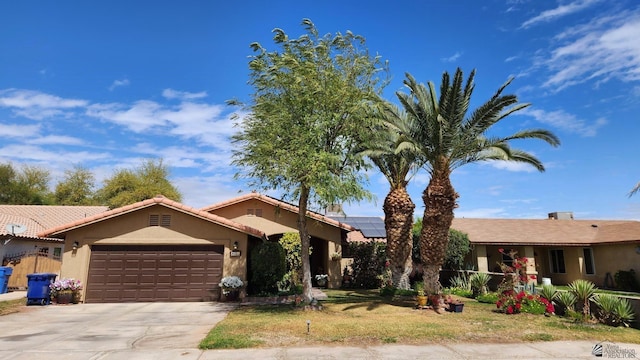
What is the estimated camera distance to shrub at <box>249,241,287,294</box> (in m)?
16.8

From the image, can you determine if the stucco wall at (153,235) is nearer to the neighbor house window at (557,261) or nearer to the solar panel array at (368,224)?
the solar panel array at (368,224)

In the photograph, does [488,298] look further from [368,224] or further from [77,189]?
[77,189]

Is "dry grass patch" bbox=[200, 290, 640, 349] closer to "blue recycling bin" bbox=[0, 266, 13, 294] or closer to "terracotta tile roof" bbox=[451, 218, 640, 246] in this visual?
"terracotta tile roof" bbox=[451, 218, 640, 246]

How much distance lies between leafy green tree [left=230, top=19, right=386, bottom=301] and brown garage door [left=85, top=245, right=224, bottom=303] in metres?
4.87

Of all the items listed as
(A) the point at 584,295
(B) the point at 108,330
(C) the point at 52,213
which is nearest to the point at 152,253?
(B) the point at 108,330

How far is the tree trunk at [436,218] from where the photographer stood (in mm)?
14297

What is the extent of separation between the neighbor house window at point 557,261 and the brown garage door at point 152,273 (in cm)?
2208

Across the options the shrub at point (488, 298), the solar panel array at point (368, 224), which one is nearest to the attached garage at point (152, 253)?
the shrub at point (488, 298)

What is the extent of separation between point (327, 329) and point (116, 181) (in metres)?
45.6

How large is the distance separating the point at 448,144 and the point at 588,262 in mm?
17378

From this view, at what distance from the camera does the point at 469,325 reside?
36.4ft

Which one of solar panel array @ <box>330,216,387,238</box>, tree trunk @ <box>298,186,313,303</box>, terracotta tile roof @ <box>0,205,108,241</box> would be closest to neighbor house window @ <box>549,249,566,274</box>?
solar panel array @ <box>330,216,387,238</box>

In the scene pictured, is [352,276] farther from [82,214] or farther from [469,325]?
[82,214]

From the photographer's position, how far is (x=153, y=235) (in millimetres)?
16812
